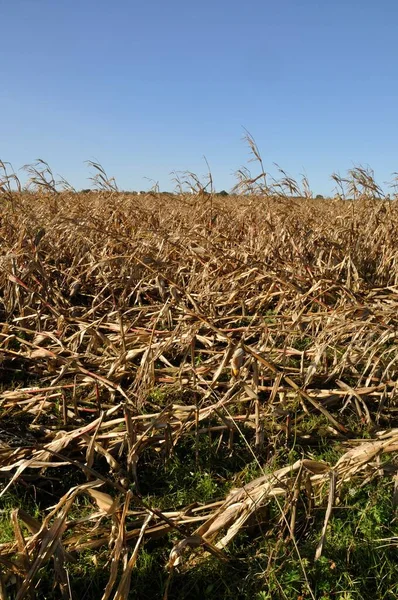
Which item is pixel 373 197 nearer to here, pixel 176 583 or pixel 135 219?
pixel 135 219

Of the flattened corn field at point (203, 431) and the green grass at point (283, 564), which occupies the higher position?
the flattened corn field at point (203, 431)

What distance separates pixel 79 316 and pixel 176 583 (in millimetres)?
2422

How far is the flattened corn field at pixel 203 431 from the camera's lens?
1874 mm

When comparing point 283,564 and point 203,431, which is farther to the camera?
point 203,431

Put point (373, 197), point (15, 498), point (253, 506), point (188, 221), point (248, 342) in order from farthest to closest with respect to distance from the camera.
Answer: point (188, 221)
point (373, 197)
point (248, 342)
point (15, 498)
point (253, 506)

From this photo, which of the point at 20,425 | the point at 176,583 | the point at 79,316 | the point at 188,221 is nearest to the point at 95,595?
the point at 176,583

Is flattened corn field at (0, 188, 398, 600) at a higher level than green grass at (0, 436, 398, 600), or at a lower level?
higher

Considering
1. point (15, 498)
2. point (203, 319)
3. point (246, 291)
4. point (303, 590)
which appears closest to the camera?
point (303, 590)

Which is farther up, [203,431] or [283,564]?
[203,431]

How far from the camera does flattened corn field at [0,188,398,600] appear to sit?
1.87m

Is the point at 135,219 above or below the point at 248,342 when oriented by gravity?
above

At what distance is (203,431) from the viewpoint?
2.55 m

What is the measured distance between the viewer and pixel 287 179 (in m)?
5.24

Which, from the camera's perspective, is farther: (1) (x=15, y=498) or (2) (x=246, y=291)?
(2) (x=246, y=291)
